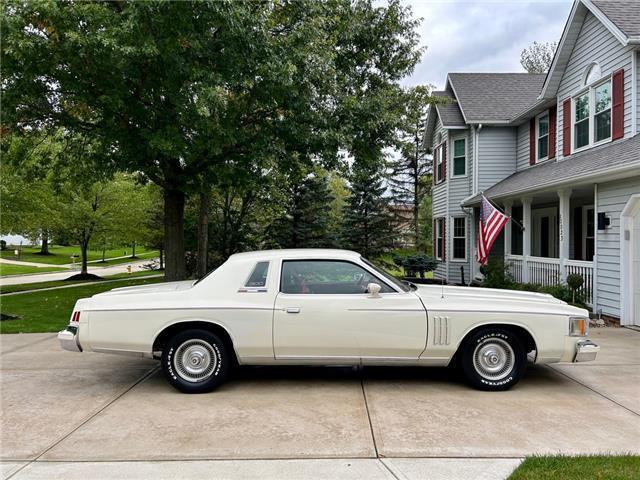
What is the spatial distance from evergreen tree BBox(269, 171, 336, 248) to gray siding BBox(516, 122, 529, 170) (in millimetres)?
9124

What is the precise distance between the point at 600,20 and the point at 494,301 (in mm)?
9424

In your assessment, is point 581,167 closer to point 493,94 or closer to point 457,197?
point 457,197

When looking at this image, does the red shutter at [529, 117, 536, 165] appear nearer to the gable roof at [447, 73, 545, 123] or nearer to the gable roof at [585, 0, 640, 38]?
the gable roof at [447, 73, 545, 123]

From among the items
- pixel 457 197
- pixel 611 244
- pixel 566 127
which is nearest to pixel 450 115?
pixel 457 197

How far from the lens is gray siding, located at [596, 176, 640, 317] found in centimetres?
920

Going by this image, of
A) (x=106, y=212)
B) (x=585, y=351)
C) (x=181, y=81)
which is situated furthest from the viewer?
(x=106, y=212)

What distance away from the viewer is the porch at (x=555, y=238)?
36.3 ft

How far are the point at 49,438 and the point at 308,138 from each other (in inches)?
320

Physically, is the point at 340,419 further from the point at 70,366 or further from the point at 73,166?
the point at 73,166

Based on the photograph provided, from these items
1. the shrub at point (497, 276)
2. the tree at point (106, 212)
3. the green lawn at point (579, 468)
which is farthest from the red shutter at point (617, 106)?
the tree at point (106, 212)

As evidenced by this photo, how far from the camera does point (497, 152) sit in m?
17.3

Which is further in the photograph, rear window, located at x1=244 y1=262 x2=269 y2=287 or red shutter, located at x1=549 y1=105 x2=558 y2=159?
red shutter, located at x1=549 y1=105 x2=558 y2=159

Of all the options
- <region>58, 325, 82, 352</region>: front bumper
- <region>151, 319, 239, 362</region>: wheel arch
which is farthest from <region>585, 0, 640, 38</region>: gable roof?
<region>58, 325, 82, 352</region>: front bumper

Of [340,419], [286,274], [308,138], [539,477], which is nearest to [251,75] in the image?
[308,138]
